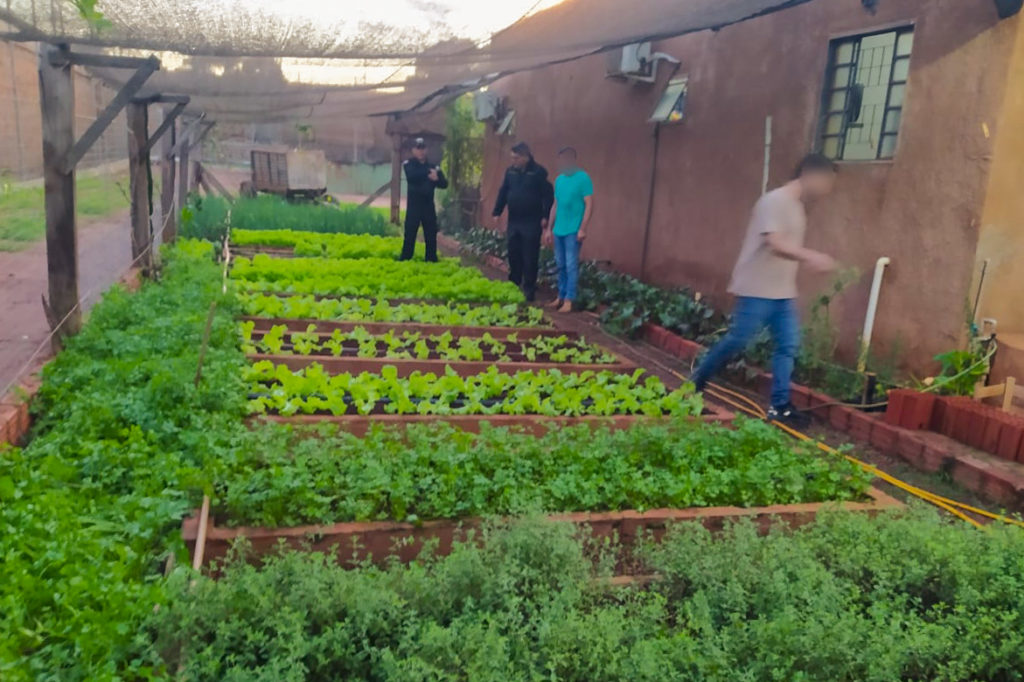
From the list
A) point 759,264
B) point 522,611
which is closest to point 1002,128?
point 759,264

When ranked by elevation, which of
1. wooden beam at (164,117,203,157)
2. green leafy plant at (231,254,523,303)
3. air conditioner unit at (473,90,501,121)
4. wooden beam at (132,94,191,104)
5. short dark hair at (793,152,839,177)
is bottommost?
green leafy plant at (231,254,523,303)

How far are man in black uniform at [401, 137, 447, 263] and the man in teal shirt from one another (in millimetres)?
2322

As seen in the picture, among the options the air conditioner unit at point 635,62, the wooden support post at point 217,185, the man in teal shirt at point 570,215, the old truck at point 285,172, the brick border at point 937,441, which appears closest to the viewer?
the brick border at point 937,441

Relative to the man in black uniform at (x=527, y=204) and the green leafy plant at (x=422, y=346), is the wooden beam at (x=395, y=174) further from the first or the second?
the green leafy plant at (x=422, y=346)

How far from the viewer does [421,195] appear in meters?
11.0

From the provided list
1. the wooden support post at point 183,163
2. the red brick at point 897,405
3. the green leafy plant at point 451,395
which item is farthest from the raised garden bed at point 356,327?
the wooden support post at point 183,163

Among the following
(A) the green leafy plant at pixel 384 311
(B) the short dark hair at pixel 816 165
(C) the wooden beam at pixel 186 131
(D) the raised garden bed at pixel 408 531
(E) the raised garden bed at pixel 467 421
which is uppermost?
(C) the wooden beam at pixel 186 131

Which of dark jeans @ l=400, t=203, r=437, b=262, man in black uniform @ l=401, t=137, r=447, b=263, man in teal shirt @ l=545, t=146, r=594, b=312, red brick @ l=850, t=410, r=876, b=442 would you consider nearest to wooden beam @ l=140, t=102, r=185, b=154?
man in black uniform @ l=401, t=137, r=447, b=263

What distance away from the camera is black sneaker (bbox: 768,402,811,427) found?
17.8 ft

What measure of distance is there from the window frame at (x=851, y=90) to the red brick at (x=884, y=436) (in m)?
2.18

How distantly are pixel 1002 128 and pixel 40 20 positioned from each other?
20.4ft

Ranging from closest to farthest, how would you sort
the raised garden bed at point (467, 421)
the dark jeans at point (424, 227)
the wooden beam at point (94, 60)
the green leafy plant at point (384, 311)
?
1. the raised garden bed at point (467, 421)
2. the wooden beam at point (94, 60)
3. the green leafy plant at point (384, 311)
4. the dark jeans at point (424, 227)

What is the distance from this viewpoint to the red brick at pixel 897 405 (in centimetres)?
547

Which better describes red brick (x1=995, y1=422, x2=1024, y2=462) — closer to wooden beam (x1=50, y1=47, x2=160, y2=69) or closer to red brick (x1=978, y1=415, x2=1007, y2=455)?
red brick (x1=978, y1=415, x2=1007, y2=455)
